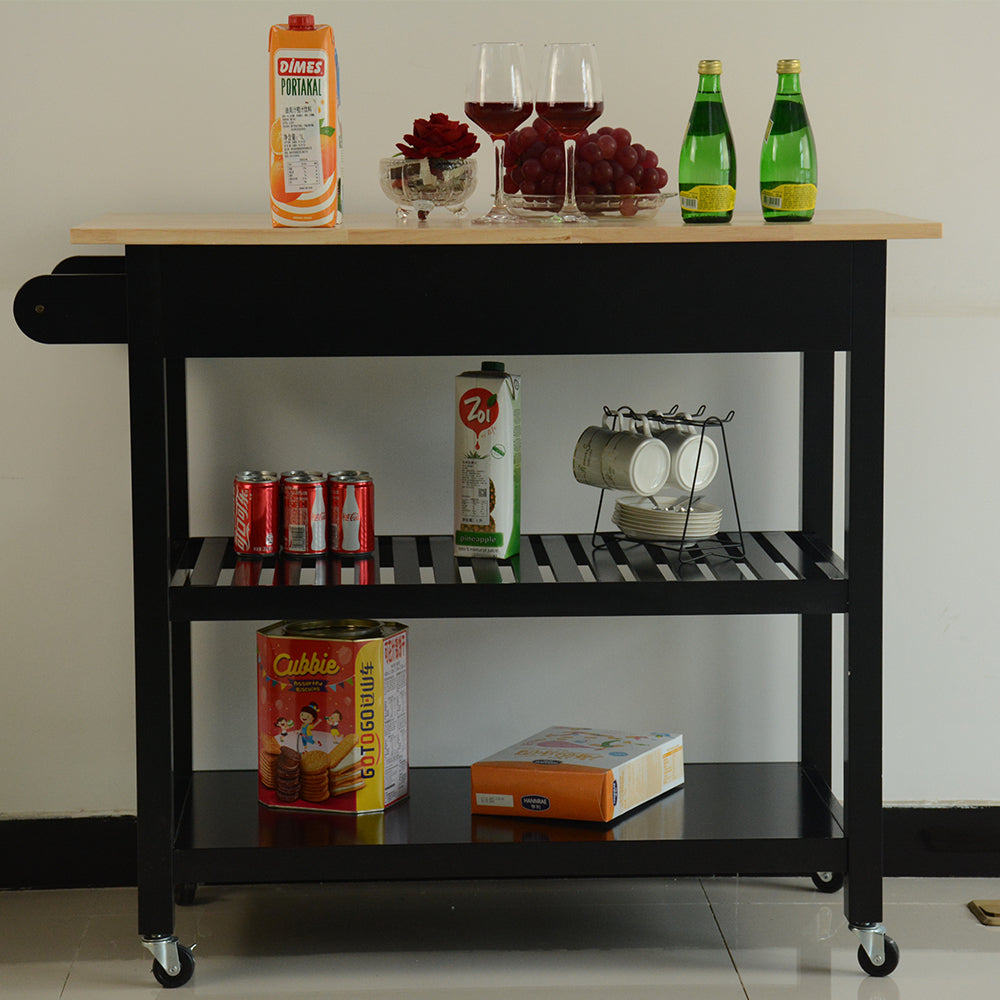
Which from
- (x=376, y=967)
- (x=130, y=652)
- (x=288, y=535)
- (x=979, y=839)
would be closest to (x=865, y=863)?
(x=979, y=839)

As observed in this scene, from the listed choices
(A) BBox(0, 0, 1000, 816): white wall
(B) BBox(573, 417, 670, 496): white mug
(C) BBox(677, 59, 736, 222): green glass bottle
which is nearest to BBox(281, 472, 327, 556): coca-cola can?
(A) BBox(0, 0, 1000, 816): white wall

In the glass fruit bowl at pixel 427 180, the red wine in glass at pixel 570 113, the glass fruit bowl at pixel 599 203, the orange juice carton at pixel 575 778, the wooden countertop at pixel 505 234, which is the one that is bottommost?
the orange juice carton at pixel 575 778

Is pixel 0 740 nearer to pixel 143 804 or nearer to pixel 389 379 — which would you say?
pixel 143 804

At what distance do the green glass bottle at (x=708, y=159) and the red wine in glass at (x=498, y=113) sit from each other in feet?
0.75

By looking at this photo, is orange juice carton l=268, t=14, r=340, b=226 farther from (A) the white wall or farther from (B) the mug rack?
(B) the mug rack

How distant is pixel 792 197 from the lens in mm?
1720

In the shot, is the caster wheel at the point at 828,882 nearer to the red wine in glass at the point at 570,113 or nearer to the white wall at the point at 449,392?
the white wall at the point at 449,392

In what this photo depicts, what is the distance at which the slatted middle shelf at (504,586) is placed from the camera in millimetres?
1729

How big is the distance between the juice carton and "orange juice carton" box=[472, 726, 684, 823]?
0.30 metres

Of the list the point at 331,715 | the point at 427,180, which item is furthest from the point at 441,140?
the point at 331,715

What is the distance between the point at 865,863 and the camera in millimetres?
1803

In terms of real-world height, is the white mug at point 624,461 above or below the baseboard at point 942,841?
above

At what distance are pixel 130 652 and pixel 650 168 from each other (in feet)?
3.61

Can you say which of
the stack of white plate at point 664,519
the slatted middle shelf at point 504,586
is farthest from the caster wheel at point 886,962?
the stack of white plate at point 664,519
